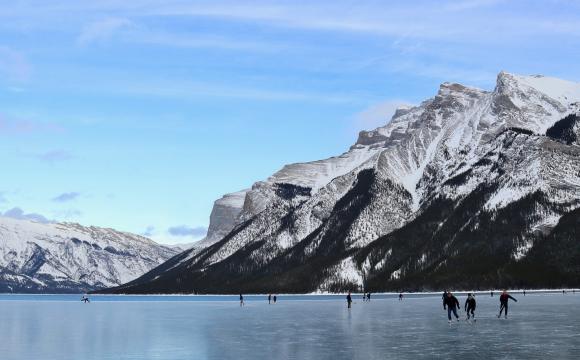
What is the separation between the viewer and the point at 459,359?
46938 mm

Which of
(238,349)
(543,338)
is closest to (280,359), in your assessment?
(238,349)

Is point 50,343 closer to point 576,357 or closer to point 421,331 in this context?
point 421,331

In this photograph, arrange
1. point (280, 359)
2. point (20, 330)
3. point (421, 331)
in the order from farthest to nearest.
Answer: point (20, 330), point (421, 331), point (280, 359)

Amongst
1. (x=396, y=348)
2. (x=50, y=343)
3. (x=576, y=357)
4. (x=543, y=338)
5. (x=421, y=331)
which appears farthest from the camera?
→ (x=421, y=331)

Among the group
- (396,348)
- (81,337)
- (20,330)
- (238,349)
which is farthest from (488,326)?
(20,330)

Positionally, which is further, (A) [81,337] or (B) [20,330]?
(B) [20,330]

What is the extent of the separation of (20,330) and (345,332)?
34102mm

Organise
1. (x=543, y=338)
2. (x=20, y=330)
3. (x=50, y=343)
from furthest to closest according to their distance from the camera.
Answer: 1. (x=20, y=330)
2. (x=50, y=343)
3. (x=543, y=338)

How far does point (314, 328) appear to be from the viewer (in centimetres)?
7656

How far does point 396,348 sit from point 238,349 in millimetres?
10772

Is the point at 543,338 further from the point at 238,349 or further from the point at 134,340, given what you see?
the point at 134,340

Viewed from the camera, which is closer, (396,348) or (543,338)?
(396,348)

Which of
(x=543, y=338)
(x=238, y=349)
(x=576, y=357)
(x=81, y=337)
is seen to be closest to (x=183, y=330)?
(x=81, y=337)

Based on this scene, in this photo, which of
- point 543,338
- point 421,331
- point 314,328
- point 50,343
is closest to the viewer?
point 543,338
